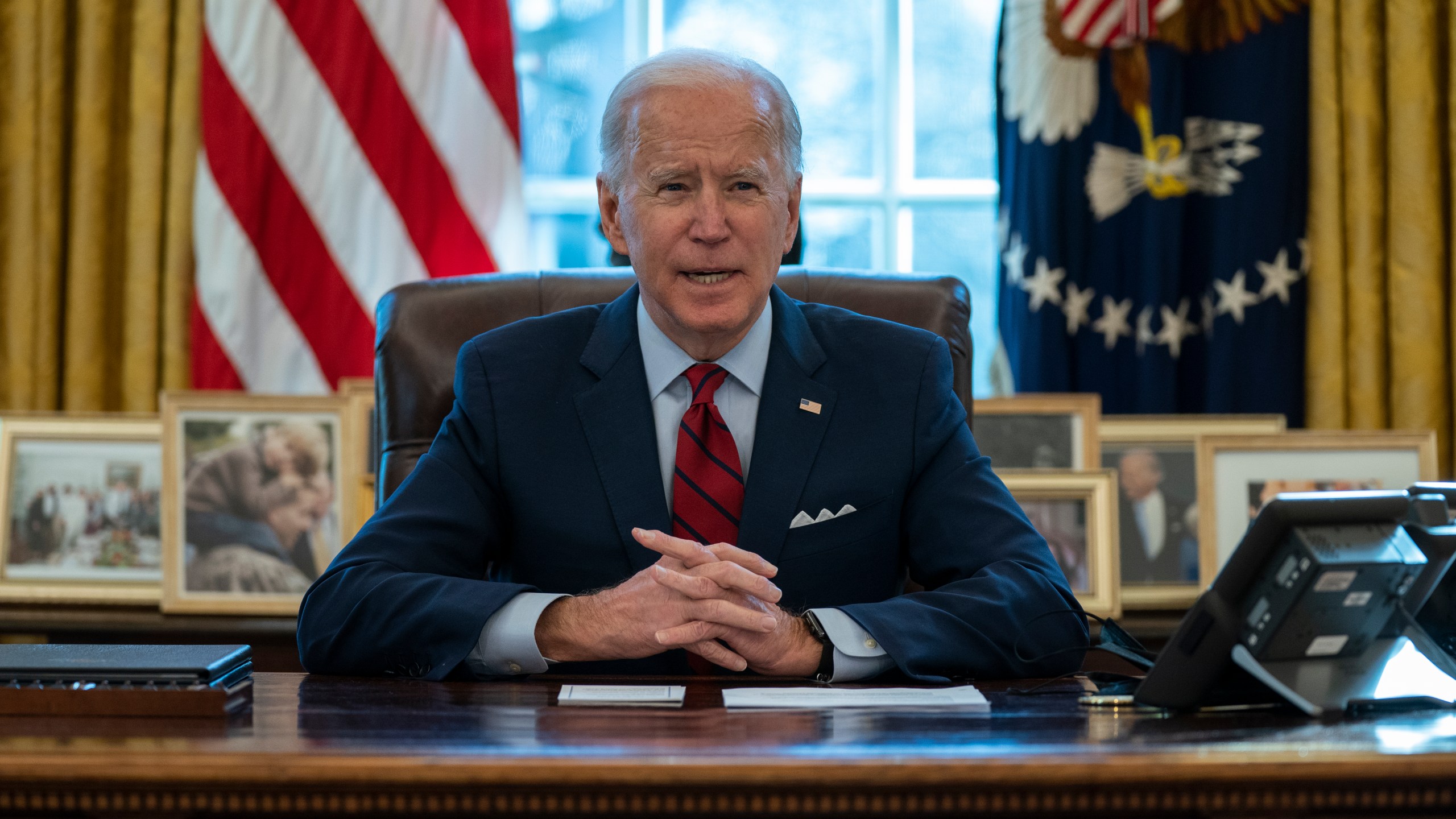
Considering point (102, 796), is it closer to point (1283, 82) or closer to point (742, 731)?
point (742, 731)

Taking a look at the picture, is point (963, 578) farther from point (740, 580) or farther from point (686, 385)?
point (686, 385)

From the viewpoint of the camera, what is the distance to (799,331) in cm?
177

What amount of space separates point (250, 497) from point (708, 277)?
1.32 metres

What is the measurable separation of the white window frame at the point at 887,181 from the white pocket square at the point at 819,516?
1.49 metres

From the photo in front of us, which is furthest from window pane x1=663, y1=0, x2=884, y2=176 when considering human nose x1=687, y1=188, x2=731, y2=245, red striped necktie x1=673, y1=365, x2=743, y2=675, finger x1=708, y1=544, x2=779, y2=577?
finger x1=708, y1=544, x2=779, y2=577

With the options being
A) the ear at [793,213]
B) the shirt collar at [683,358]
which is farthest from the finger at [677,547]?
the ear at [793,213]

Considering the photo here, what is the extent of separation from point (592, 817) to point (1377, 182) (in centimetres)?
246

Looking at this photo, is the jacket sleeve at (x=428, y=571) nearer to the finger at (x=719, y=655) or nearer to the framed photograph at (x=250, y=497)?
the finger at (x=719, y=655)

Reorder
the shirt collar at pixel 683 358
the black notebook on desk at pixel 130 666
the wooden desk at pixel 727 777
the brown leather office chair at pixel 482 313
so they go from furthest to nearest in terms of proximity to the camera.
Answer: the brown leather office chair at pixel 482 313, the shirt collar at pixel 683 358, the black notebook on desk at pixel 130 666, the wooden desk at pixel 727 777

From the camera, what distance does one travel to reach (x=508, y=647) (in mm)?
1346

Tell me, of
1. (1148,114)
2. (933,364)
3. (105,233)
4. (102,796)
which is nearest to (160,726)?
(102,796)

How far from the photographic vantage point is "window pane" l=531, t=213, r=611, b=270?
294cm

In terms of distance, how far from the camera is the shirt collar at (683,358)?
5.55 feet

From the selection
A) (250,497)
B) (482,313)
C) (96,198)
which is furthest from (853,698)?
(96,198)
